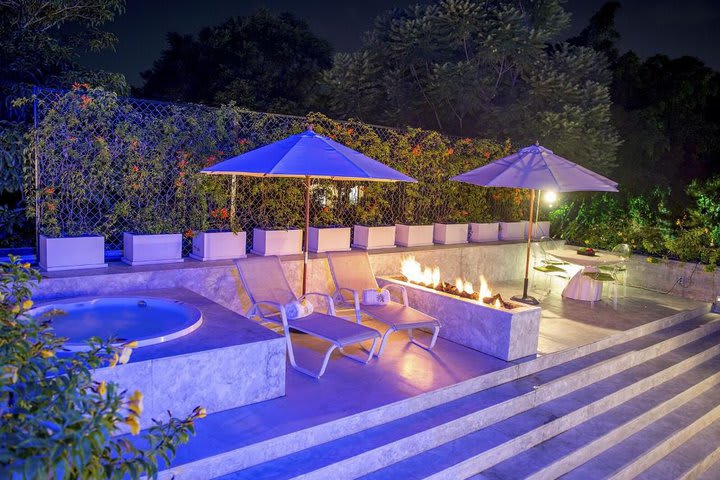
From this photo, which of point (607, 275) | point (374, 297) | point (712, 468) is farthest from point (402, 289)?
point (607, 275)

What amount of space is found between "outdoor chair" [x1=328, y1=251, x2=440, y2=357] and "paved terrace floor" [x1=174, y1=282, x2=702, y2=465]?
30cm

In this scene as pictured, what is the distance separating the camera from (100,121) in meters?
6.27

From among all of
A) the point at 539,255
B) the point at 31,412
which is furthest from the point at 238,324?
the point at 539,255

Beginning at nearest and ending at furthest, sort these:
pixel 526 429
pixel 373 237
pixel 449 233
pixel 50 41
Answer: pixel 526 429 < pixel 50 41 < pixel 373 237 < pixel 449 233

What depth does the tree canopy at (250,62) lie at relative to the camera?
1906 centimetres

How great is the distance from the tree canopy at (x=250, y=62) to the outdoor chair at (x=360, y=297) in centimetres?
1232

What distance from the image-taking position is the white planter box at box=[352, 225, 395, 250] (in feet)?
27.7

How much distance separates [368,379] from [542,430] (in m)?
1.57

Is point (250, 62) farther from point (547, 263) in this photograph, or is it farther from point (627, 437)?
point (627, 437)

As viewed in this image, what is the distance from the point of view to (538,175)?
7238 mm

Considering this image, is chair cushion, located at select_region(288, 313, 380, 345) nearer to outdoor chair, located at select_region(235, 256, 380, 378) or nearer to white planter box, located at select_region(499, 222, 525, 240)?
outdoor chair, located at select_region(235, 256, 380, 378)

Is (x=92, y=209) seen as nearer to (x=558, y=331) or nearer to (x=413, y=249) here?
(x=413, y=249)

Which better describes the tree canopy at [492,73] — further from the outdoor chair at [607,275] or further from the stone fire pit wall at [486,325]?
the stone fire pit wall at [486,325]

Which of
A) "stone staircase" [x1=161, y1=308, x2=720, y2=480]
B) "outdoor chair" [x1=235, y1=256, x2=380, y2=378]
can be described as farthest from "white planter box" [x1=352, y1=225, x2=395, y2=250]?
"stone staircase" [x1=161, y1=308, x2=720, y2=480]
